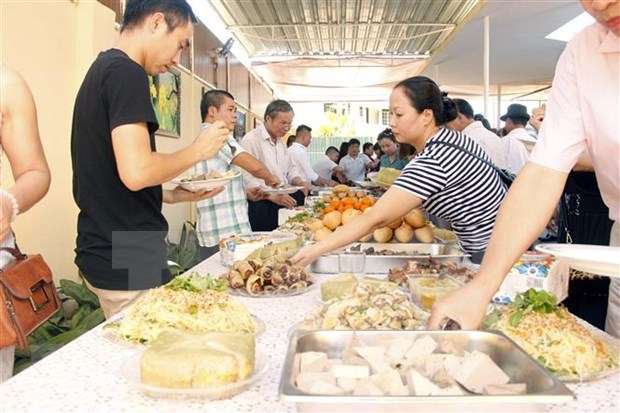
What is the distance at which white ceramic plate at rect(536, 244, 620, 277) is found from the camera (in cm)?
95

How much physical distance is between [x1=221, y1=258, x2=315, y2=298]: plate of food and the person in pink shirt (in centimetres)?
63

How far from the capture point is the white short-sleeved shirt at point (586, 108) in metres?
1.34

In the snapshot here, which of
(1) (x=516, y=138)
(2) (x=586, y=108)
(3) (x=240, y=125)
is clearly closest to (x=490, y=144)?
(1) (x=516, y=138)

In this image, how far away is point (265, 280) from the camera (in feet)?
5.51

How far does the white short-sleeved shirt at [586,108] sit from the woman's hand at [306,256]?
78 cm

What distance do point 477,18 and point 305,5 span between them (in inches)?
93.5

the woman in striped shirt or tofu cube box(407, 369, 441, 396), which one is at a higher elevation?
the woman in striped shirt

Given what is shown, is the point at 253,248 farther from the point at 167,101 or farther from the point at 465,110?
the point at 167,101

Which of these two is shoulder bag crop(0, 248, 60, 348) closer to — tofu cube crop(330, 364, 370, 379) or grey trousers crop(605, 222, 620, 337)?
tofu cube crop(330, 364, 370, 379)

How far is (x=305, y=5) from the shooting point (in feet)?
25.2

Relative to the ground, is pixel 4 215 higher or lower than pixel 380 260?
higher

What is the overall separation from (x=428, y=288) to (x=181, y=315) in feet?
2.15

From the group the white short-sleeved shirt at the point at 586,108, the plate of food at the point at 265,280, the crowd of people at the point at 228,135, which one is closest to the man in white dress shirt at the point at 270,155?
the crowd of people at the point at 228,135

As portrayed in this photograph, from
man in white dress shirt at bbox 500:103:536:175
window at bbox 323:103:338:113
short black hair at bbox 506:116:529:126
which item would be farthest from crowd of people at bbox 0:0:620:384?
window at bbox 323:103:338:113
